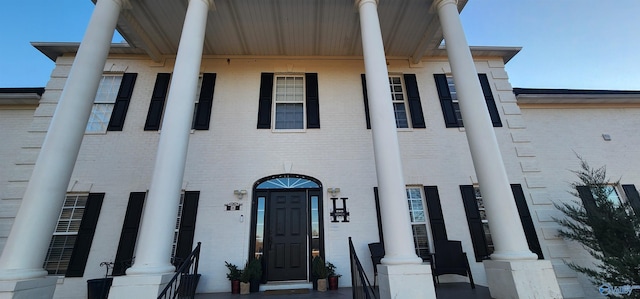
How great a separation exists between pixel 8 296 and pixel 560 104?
11.3m

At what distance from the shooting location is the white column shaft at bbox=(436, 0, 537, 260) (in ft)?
12.4

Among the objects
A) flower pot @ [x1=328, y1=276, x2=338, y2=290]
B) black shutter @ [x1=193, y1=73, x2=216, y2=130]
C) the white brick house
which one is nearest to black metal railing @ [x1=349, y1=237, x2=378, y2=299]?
the white brick house

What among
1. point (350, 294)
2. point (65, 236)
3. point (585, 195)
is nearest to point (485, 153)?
point (350, 294)

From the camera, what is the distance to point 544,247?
5828 millimetres

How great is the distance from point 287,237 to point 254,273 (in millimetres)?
970

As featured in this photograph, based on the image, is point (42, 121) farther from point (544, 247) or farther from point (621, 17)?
point (621, 17)

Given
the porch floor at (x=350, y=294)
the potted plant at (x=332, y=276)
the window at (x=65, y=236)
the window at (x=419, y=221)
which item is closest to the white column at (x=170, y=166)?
the porch floor at (x=350, y=294)

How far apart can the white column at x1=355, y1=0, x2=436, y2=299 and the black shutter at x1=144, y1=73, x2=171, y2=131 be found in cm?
521

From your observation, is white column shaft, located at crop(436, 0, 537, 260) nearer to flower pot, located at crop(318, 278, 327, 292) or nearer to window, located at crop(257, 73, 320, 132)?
flower pot, located at crop(318, 278, 327, 292)

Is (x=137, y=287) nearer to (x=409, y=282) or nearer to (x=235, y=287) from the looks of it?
(x=235, y=287)

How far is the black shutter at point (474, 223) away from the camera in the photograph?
5.74 metres

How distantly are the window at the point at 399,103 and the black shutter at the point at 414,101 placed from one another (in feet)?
0.58

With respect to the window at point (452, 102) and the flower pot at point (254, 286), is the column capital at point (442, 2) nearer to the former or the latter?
the window at point (452, 102)

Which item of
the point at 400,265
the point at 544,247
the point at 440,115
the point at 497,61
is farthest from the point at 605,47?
the point at 400,265
